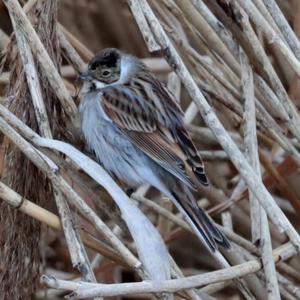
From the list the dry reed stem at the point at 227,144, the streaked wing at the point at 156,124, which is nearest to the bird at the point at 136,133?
the streaked wing at the point at 156,124

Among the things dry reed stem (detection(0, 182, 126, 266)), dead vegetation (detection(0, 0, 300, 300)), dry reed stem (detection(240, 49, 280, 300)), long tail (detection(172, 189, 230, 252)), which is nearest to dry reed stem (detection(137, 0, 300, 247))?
dead vegetation (detection(0, 0, 300, 300))

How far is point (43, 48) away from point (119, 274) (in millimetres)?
1738

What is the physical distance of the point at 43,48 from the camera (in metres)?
2.86

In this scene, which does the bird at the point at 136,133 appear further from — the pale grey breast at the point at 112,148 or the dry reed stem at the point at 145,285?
the dry reed stem at the point at 145,285

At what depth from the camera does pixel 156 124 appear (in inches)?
132

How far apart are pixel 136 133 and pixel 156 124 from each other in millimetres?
99

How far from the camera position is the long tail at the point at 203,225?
2.90 metres

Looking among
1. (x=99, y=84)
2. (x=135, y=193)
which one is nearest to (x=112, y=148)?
(x=99, y=84)

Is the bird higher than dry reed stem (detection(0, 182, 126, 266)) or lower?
lower

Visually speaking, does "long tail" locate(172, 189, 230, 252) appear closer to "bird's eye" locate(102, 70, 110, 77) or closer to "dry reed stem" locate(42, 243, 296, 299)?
"dry reed stem" locate(42, 243, 296, 299)

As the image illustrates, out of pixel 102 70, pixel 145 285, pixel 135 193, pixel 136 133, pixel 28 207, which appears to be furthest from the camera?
pixel 135 193

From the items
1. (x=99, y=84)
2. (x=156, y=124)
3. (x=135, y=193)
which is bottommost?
(x=135, y=193)

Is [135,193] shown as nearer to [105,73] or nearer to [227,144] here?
[105,73]

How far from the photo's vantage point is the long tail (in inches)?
114
